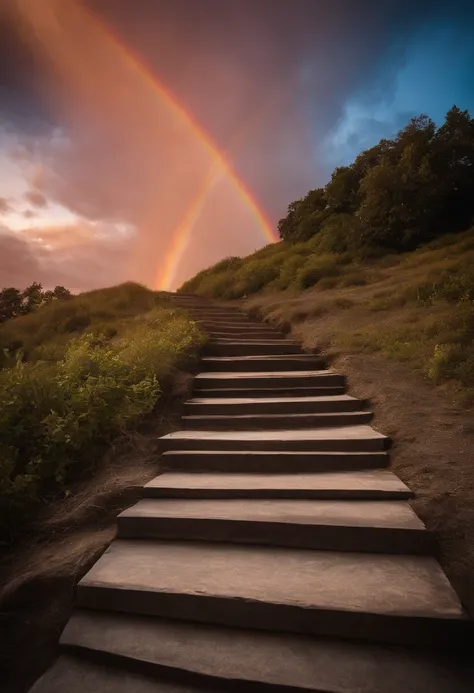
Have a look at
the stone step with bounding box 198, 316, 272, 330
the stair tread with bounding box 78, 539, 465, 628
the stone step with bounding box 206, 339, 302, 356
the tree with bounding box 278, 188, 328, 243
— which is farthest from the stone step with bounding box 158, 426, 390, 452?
the tree with bounding box 278, 188, 328, 243

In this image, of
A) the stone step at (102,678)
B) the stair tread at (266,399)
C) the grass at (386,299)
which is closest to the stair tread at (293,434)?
the stair tread at (266,399)

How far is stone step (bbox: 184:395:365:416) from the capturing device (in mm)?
4711

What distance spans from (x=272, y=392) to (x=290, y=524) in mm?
2817

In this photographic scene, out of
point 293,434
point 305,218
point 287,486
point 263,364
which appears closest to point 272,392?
point 263,364

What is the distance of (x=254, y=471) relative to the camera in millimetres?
3600

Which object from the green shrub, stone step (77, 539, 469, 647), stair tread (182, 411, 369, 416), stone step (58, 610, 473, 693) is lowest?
stone step (58, 610, 473, 693)

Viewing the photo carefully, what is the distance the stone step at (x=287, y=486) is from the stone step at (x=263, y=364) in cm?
308

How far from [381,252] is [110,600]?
12859mm

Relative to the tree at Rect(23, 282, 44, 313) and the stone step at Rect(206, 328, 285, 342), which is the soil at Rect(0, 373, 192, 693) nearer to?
the stone step at Rect(206, 328, 285, 342)

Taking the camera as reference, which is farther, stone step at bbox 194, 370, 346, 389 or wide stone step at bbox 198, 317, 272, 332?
wide stone step at bbox 198, 317, 272, 332

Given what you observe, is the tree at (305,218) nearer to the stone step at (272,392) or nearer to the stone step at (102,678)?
the stone step at (272,392)

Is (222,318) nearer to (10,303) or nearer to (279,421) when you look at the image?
Answer: (279,421)

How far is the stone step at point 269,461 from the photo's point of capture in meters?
3.51

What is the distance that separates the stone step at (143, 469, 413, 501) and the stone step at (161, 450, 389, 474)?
83 mm
